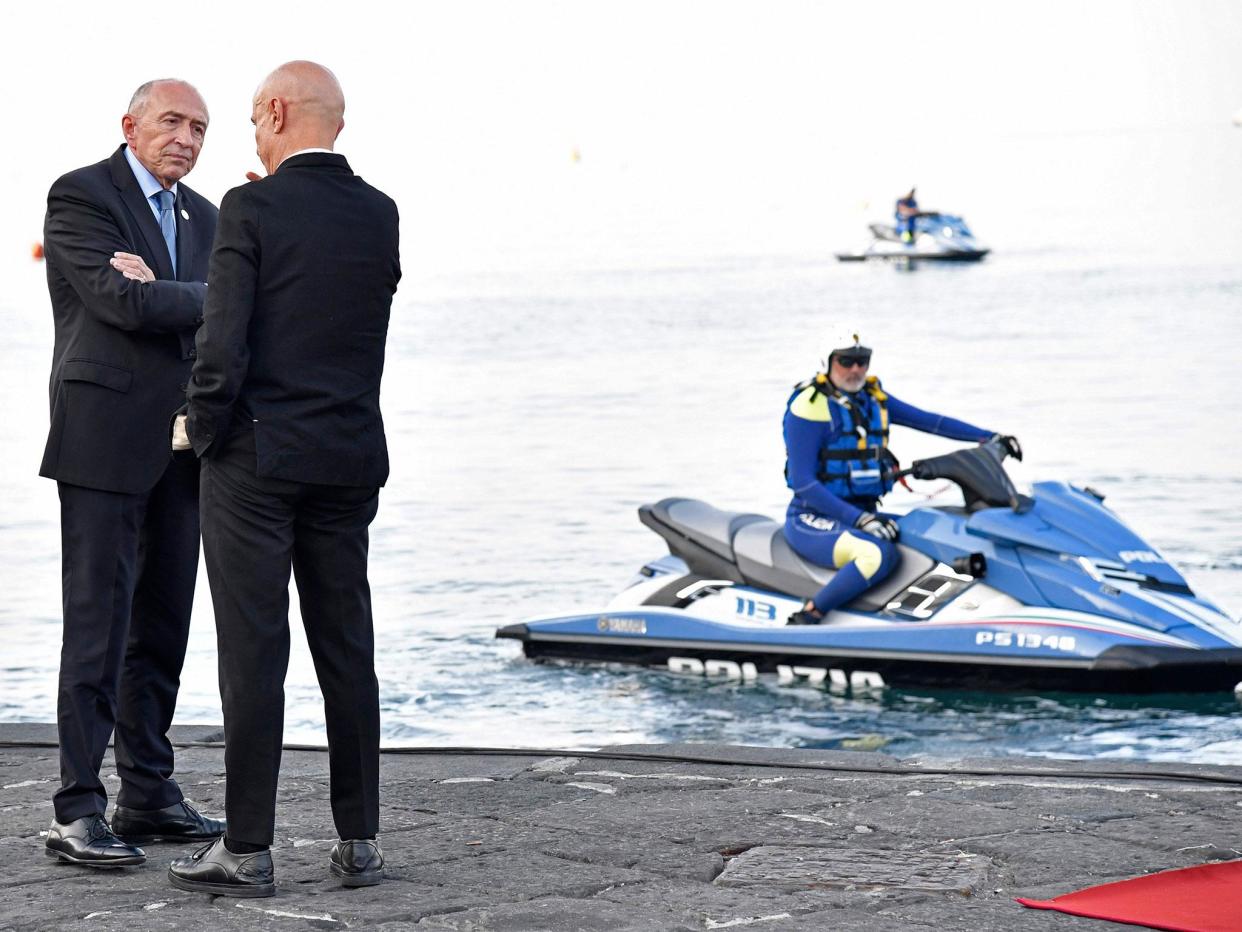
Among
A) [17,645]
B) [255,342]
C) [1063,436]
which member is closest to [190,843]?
[255,342]

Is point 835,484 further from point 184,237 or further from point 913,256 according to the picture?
point 913,256

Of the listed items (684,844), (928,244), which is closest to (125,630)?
(684,844)

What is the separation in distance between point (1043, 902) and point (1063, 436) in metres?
19.6

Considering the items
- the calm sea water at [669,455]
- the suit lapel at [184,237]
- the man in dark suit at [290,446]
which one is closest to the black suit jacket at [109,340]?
the suit lapel at [184,237]

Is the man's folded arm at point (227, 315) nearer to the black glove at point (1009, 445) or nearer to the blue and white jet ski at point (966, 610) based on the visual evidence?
the blue and white jet ski at point (966, 610)

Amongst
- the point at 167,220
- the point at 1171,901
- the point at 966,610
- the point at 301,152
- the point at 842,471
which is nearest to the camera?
the point at 1171,901

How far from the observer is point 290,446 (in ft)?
14.2

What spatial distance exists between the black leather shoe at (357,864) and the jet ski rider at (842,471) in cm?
527

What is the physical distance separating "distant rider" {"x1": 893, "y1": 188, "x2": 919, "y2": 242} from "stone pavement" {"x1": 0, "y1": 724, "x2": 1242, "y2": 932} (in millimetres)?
72274

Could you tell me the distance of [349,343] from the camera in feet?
14.4

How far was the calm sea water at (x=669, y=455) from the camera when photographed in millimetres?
9242

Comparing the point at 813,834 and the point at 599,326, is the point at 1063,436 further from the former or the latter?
the point at 599,326

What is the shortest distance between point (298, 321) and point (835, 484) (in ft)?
18.6

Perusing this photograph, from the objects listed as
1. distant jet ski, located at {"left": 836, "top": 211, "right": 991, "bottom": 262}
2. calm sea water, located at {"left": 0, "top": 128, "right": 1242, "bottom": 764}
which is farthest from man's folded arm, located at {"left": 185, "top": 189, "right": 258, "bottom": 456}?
distant jet ski, located at {"left": 836, "top": 211, "right": 991, "bottom": 262}
